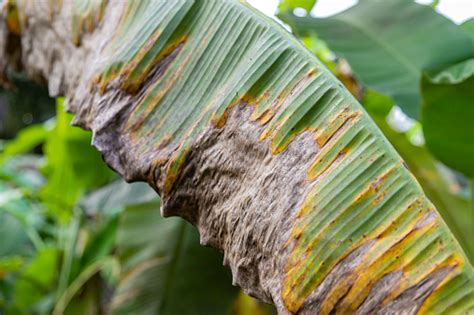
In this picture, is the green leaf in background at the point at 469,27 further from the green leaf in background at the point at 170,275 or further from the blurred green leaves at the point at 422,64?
the green leaf in background at the point at 170,275

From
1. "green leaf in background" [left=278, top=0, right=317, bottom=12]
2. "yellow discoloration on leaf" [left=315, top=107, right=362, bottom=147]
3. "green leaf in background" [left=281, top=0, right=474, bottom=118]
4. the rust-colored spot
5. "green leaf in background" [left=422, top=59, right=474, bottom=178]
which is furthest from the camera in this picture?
"green leaf in background" [left=278, top=0, right=317, bottom=12]

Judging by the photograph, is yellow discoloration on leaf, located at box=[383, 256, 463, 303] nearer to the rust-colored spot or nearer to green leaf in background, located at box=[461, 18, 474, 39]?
the rust-colored spot

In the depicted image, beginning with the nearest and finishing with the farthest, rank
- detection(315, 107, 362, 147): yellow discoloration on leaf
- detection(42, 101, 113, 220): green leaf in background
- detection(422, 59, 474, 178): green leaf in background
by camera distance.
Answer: detection(315, 107, 362, 147): yellow discoloration on leaf → detection(422, 59, 474, 178): green leaf in background → detection(42, 101, 113, 220): green leaf in background

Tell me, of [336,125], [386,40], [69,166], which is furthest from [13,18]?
[336,125]

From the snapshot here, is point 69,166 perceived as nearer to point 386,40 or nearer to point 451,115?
point 386,40

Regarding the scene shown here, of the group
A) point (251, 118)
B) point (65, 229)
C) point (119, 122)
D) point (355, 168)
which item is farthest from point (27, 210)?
point (355, 168)

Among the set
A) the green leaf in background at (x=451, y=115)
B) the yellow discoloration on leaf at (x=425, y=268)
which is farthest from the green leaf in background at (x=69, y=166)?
the yellow discoloration on leaf at (x=425, y=268)

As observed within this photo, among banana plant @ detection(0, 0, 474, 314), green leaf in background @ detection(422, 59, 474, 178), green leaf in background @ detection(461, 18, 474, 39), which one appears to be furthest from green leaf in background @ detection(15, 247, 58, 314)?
green leaf in background @ detection(461, 18, 474, 39)

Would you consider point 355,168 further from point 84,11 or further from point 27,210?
point 27,210
